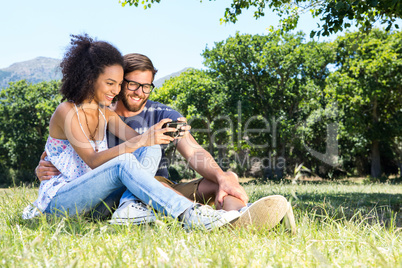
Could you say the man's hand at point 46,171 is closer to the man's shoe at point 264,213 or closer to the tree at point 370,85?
the man's shoe at point 264,213

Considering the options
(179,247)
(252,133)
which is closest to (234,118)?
(252,133)

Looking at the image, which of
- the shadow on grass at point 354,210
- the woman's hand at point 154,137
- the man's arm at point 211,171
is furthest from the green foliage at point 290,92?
the woman's hand at point 154,137

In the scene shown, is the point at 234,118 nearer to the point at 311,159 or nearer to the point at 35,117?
the point at 311,159

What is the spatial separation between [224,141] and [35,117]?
17.5 metres

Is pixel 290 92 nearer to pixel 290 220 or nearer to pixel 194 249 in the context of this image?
pixel 290 220

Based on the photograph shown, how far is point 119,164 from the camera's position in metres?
3.08

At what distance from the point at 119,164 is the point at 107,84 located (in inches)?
44.8

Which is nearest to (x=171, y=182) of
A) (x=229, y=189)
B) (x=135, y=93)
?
(x=229, y=189)

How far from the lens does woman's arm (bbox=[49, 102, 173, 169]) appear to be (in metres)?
3.42

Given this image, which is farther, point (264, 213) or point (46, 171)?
point (46, 171)

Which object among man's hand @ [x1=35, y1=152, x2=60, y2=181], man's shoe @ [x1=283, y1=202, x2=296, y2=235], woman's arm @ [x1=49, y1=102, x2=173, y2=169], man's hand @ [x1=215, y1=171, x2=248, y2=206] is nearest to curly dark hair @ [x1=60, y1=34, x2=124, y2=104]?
woman's arm @ [x1=49, y1=102, x2=173, y2=169]

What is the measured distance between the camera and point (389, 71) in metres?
20.8

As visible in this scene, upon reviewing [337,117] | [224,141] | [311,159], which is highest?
[337,117]

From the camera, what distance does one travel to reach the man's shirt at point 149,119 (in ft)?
14.6
